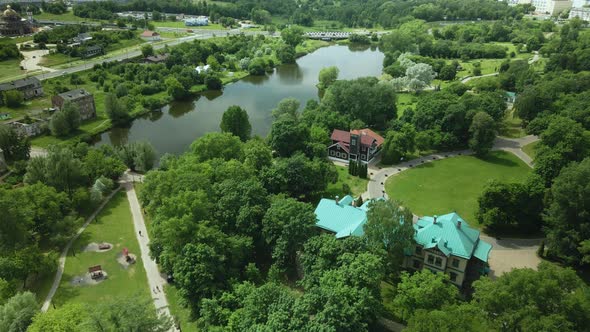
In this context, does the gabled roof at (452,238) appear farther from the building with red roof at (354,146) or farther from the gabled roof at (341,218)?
the building with red roof at (354,146)

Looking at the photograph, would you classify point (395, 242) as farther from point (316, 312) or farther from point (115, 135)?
point (115, 135)

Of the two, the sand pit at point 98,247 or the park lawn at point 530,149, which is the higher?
the park lawn at point 530,149

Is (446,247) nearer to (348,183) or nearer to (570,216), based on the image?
(570,216)

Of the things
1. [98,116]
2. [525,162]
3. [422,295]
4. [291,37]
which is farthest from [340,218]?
[291,37]

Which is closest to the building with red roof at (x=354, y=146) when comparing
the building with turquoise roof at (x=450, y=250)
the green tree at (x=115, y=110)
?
the building with turquoise roof at (x=450, y=250)

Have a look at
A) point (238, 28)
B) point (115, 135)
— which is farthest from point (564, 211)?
point (238, 28)

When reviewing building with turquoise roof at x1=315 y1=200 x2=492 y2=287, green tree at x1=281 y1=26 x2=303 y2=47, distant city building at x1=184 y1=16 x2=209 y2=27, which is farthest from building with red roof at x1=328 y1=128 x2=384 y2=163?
distant city building at x1=184 y1=16 x2=209 y2=27
